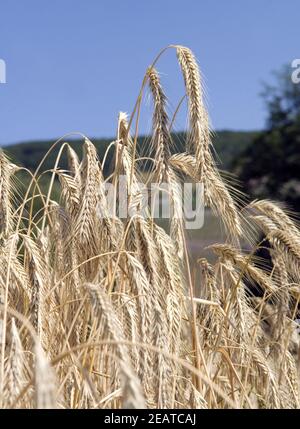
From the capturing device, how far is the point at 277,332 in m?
3.51

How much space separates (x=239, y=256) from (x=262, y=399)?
61cm

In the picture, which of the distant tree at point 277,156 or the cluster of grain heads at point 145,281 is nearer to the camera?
the cluster of grain heads at point 145,281

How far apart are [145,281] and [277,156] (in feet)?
82.6

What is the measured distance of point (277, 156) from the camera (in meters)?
27.2

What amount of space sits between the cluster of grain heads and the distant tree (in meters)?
23.0

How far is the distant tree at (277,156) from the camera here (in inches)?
1058

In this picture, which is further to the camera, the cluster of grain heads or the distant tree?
the distant tree

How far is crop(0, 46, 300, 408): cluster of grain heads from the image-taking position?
96.7 inches

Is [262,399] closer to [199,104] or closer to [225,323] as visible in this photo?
[225,323]

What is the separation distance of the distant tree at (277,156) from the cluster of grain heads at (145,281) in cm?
2303

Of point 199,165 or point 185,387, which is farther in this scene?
point 185,387

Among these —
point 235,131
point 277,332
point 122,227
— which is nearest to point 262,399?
point 277,332

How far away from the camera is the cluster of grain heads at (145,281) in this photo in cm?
246

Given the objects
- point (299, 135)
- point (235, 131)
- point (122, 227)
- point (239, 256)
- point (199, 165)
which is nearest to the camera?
point (199, 165)
